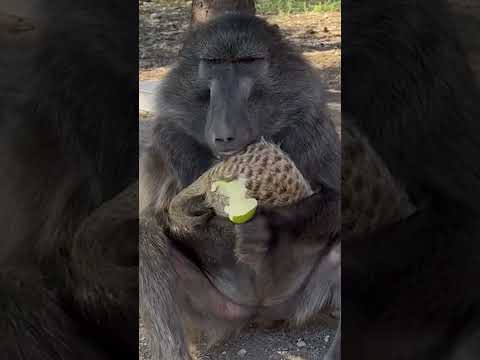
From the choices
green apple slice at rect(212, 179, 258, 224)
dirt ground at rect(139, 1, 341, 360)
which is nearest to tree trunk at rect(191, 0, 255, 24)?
dirt ground at rect(139, 1, 341, 360)

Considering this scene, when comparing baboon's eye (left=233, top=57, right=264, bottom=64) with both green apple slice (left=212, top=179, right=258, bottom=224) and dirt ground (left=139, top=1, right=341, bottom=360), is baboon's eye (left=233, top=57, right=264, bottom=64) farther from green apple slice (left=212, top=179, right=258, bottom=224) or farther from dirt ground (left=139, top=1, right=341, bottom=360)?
green apple slice (left=212, top=179, right=258, bottom=224)

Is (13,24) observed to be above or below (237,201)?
above

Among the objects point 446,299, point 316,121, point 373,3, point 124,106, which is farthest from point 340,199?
point 124,106

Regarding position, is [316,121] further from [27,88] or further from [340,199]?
[27,88]

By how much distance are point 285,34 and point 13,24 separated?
704 mm

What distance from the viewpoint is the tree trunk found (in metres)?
1.52

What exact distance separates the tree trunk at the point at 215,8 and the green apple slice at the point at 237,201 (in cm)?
43

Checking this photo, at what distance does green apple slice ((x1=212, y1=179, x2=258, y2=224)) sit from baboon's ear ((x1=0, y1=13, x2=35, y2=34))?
25.2 inches

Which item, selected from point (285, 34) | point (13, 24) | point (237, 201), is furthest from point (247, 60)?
point (13, 24)

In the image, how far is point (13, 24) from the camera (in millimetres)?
1531

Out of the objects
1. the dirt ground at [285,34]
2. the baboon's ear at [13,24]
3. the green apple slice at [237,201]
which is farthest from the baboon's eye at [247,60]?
the baboon's ear at [13,24]

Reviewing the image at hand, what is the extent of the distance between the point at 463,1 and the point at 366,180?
515 mm

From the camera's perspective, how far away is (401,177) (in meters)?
1.50

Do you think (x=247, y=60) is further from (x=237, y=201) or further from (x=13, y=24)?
(x=13, y=24)
